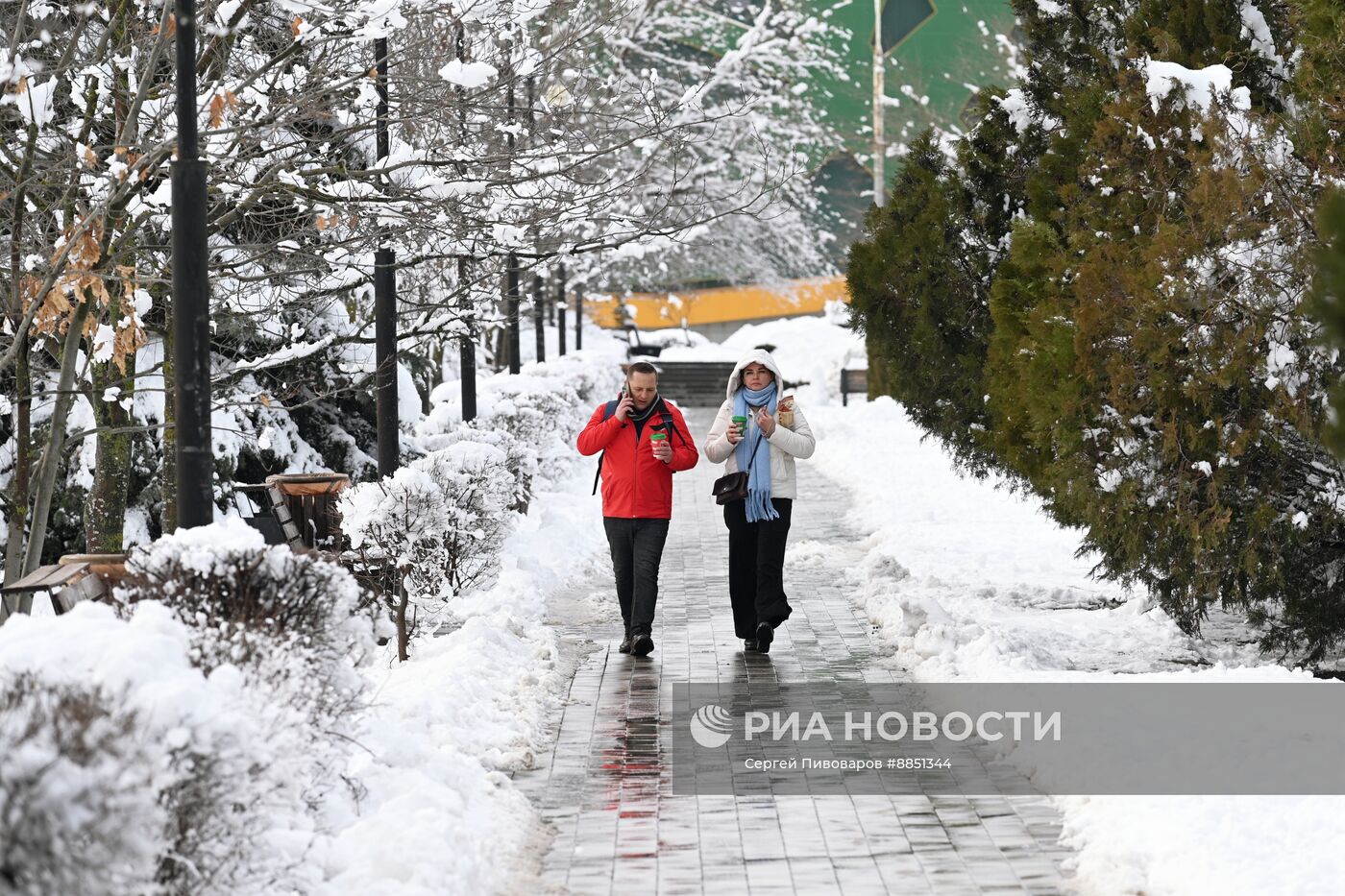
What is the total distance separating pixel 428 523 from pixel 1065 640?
3912 millimetres

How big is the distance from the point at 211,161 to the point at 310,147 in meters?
2.37

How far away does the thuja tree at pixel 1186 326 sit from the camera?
26.1ft

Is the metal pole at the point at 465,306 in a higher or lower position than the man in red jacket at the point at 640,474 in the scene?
higher

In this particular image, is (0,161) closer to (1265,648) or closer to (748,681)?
(748,681)

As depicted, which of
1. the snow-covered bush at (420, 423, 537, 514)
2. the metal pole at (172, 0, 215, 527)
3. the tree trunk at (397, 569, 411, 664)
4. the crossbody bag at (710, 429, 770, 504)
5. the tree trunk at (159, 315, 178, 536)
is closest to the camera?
the metal pole at (172, 0, 215, 527)

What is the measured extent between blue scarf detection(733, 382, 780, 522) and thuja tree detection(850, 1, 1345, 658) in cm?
152

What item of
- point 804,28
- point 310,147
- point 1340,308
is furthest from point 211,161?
point 804,28

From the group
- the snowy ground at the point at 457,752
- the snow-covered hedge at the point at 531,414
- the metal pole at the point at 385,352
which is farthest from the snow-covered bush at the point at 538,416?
the snowy ground at the point at 457,752

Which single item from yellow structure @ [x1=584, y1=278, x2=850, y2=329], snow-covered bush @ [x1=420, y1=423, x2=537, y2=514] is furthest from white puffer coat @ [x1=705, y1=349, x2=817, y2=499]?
yellow structure @ [x1=584, y1=278, x2=850, y2=329]

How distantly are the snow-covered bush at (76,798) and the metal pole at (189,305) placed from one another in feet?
9.72

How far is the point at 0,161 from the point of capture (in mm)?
9875

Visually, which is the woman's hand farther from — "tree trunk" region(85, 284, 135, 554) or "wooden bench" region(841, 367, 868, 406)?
"wooden bench" region(841, 367, 868, 406)

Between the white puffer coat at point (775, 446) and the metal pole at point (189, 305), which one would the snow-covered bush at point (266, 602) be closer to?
the metal pole at point (189, 305)

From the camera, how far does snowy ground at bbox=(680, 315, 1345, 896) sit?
5488 mm
